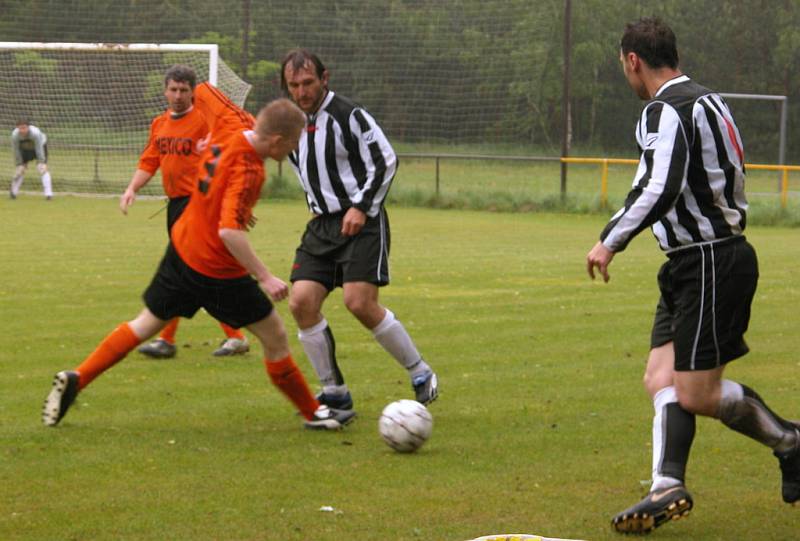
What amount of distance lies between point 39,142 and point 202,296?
71.5 feet

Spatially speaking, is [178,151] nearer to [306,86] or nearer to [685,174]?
[306,86]

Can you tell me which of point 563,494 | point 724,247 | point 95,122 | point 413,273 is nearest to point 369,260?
point 563,494

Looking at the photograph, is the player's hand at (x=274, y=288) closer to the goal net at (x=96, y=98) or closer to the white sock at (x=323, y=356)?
the white sock at (x=323, y=356)

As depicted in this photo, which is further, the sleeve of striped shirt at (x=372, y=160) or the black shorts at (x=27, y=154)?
the black shorts at (x=27, y=154)

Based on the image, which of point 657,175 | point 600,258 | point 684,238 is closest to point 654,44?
point 657,175

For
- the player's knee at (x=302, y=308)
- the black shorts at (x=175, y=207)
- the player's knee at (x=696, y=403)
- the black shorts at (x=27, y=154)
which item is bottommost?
the black shorts at (x=27, y=154)

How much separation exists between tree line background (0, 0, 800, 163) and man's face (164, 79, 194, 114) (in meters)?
19.1

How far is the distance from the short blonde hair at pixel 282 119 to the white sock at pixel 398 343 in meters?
1.43

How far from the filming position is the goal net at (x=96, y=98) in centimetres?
2680

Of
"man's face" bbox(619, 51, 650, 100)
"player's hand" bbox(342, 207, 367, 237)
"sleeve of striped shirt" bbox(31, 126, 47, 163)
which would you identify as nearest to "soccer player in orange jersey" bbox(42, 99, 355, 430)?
"player's hand" bbox(342, 207, 367, 237)

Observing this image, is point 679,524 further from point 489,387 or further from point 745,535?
point 489,387

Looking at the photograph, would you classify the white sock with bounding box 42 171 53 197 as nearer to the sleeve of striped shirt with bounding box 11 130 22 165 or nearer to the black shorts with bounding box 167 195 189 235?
the sleeve of striped shirt with bounding box 11 130 22 165

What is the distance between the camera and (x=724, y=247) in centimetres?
491

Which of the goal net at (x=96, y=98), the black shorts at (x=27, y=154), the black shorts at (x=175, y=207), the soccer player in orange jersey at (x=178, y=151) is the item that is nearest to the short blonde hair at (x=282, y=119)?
A: the soccer player in orange jersey at (x=178, y=151)
